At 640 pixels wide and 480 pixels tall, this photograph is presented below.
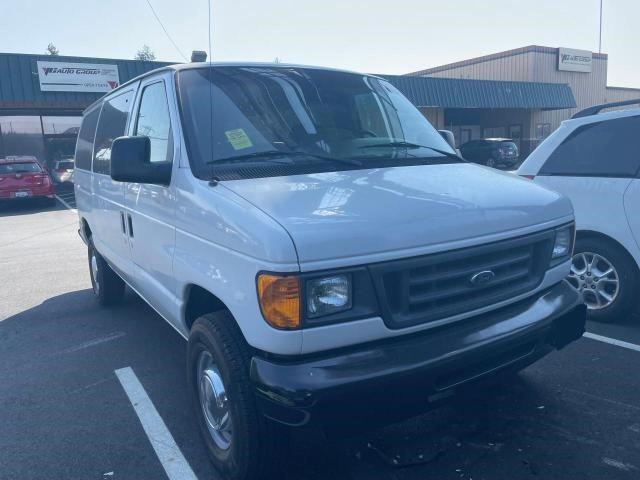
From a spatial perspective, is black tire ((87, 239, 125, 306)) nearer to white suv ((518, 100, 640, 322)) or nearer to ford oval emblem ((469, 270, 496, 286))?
ford oval emblem ((469, 270, 496, 286))

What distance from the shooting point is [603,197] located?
475cm

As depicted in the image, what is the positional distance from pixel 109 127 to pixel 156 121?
159 cm

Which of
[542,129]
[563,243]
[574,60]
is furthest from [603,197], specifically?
[574,60]

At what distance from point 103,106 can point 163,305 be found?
2.77 metres

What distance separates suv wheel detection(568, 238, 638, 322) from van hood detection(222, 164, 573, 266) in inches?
75.4

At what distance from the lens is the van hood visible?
2328 mm

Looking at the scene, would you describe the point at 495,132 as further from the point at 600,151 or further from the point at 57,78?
the point at 600,151

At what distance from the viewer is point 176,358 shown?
179 inches

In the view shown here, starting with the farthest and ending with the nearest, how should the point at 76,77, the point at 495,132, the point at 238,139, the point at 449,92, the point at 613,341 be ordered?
the point at 495,132 → the point at 449,92 → the point at 76,77 → the point at 613,341 → the point at 238,139

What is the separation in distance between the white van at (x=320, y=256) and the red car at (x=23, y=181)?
48.3ft

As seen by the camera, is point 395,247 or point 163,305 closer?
point 395,247

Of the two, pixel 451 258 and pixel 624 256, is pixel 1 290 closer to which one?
pixel 451 258

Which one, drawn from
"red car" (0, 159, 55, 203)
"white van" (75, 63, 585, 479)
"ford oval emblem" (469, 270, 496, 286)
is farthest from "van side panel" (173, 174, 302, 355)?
"red car" (0, 159, 55, 203)

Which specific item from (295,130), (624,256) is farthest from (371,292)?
(624,256)
